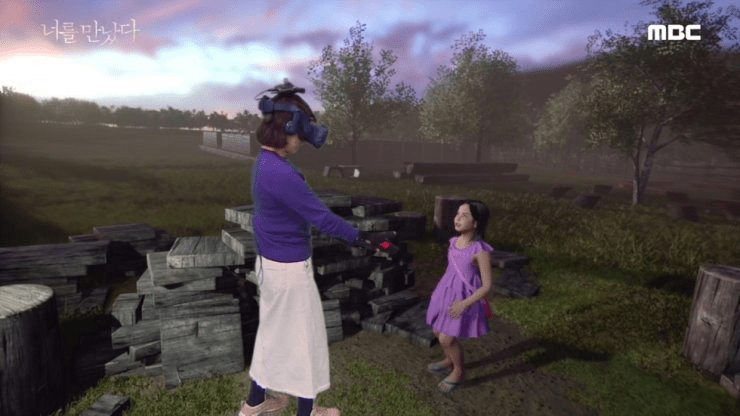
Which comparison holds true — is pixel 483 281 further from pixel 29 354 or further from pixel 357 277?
pixel 29 354

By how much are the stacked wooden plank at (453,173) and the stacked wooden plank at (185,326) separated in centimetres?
1984

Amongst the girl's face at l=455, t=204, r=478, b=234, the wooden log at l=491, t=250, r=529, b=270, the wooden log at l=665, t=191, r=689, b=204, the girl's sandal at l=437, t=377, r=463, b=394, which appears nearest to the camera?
the girl's face at l=455, t=204, r=478, b=234

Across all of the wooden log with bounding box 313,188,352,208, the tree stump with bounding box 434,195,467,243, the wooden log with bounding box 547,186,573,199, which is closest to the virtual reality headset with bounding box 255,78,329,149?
the wooden log with bounding box 313,188,352,208

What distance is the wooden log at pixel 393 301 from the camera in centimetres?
561

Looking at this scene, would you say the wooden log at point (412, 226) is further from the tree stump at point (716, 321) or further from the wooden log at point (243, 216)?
the tree stump at point (716, 321)

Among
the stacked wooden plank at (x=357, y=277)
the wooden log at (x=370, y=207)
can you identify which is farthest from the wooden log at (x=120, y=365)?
the wooden log at (x=370, y=207)

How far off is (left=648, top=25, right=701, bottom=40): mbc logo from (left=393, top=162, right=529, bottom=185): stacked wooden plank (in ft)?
39.4

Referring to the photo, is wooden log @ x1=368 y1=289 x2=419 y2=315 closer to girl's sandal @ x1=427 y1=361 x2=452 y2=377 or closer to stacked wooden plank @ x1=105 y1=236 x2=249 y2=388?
girl's sandal @ x1=427 y1=361 x2=452 y2=377

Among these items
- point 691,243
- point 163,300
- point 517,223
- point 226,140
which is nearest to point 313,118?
point 163,300

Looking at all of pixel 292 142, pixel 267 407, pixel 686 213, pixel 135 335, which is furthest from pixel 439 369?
pixel 686 213

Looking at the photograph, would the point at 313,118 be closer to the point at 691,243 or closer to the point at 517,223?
the point at 517,223

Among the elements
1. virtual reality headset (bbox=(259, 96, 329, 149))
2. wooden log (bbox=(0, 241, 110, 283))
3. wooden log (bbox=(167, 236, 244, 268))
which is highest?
virtual reality headset (bbox=(259, 96, 329, 149))

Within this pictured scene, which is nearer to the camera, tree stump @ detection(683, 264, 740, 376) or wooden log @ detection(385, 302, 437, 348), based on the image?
tree stump @ detection(683, 264, 740, 376)

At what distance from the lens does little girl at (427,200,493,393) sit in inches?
143
